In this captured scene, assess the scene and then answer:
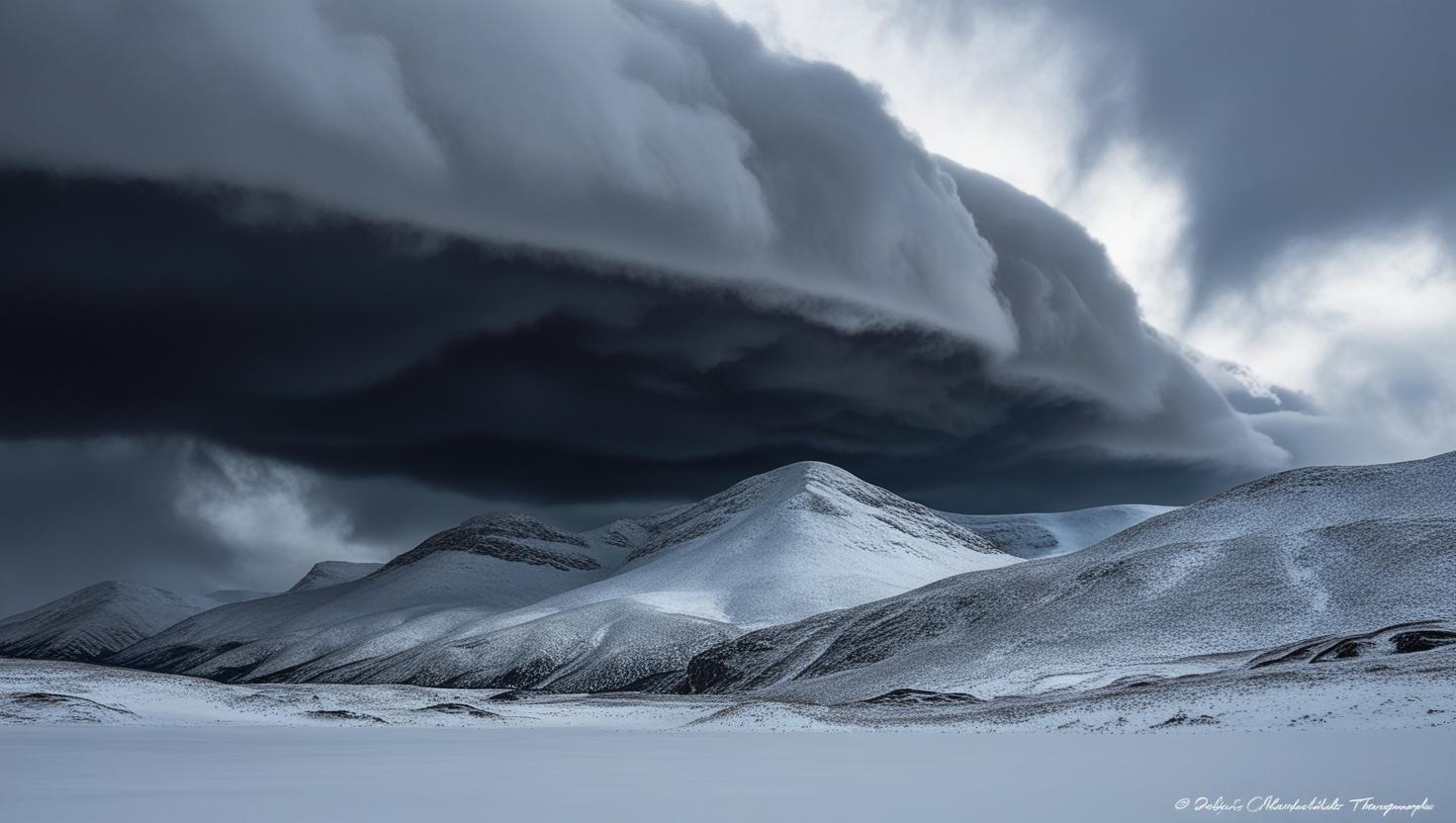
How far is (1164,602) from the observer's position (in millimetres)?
107375

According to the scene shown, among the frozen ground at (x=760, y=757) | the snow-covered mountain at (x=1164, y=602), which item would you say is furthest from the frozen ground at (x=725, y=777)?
the snow-covered mountain at (x=1164, y=602)

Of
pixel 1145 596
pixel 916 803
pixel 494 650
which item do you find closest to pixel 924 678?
pixel 1145 596

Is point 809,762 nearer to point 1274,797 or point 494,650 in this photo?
point 1274,797

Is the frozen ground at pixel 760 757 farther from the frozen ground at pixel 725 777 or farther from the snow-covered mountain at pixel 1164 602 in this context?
the snow-covered mountain at pixel 1164 602

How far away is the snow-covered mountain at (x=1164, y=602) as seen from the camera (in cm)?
9394

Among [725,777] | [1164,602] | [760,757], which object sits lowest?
[760,757]

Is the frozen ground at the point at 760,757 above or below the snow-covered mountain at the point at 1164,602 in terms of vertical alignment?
below

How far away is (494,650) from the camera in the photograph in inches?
7510

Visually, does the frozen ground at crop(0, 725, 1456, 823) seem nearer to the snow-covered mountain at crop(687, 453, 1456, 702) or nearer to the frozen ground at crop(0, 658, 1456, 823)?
the frozen ground at crop(0, 658, 1456, 823)

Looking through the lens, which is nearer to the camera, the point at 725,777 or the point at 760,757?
the point at 725,777

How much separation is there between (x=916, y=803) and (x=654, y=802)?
14.5 ft

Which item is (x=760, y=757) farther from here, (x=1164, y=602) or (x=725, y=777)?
(x=1164, y=602)

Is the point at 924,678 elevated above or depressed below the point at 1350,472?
below

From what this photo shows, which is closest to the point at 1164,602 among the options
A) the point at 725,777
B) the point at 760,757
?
the point at 760,757
